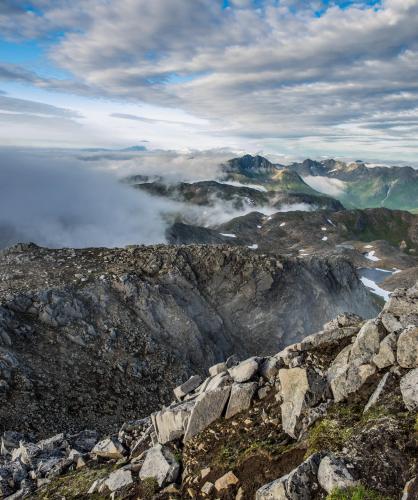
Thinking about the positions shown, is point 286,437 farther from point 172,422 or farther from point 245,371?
point 172,422

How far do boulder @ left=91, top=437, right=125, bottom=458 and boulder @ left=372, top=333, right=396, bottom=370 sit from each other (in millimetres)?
13010

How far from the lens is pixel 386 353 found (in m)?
16.6

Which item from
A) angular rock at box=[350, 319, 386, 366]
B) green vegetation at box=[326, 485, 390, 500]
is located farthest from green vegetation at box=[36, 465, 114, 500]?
angular rock at box=[350, 319, 386, 366]

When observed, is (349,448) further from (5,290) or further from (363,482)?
(5,290)

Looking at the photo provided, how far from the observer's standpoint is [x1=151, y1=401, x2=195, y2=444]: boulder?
1878cm

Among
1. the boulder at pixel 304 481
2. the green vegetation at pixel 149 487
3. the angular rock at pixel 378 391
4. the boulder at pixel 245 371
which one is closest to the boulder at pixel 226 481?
the boulder at pixel 304 481

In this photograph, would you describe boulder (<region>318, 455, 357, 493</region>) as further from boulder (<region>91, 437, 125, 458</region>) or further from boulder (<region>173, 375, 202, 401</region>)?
boulder (<region>173, 375, 202, 401</region>)

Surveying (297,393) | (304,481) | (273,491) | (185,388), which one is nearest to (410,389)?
(297,393)

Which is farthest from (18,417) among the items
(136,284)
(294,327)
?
(294,327)

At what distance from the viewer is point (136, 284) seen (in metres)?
47.4

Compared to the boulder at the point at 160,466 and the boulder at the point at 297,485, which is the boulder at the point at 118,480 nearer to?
the boulder at the point at 160,466

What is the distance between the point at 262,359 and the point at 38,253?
38.1 m

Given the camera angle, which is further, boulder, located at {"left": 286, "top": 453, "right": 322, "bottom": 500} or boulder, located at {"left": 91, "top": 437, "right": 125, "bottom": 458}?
boulder, located at {"left": 91, "top": 437, "right": 125, "bottom": 458}

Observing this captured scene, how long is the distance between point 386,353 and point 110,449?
14091 millimetres
